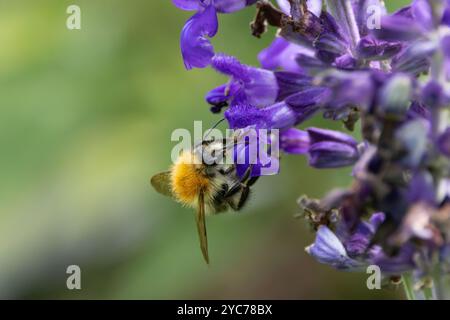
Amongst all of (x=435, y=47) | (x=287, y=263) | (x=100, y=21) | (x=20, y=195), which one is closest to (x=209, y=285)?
(x=287, y=263)

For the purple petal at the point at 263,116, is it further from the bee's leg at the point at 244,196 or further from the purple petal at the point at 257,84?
the bee's leg at the point at 244,196

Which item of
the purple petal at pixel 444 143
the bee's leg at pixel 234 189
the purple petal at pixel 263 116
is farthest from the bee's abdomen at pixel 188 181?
the purple petal at pixel 444 143

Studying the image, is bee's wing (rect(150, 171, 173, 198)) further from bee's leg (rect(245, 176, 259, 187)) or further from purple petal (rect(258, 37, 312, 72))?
purple petal (rect(258, 37, 312, 72))

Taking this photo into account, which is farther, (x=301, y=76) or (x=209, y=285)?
(x=209, y=285)

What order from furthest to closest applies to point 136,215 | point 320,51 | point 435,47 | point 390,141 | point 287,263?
point 287,263
point 136,215
point 320,51
point 435,47
point 390,141

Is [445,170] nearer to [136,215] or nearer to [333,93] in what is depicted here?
[333,93]

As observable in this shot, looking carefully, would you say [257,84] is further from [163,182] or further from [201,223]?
[163,182]
